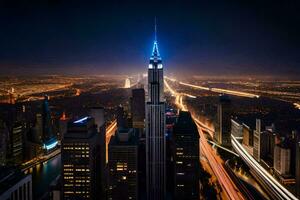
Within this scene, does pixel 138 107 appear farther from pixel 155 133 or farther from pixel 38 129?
pixel 38 129

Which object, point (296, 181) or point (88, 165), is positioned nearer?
point (296, 181)

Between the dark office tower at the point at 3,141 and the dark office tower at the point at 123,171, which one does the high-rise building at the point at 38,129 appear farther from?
the dark office tower at the point at 123,171

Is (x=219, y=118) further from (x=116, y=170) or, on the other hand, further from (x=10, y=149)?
(x=10, y=149)

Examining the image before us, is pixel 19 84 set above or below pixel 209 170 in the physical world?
above

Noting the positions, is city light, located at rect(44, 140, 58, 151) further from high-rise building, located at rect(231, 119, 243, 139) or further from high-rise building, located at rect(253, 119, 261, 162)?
high-rise building, located at rect(253, 119, 261, 162)

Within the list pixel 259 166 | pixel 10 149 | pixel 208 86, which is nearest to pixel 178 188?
pixel 259 166

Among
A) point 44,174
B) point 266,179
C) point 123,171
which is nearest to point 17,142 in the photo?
point 44,174

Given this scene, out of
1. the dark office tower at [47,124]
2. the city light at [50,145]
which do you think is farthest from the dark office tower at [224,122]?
the dark office tower at [47,124]

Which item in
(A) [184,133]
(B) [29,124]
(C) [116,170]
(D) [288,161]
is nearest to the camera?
(D) [288,161]
